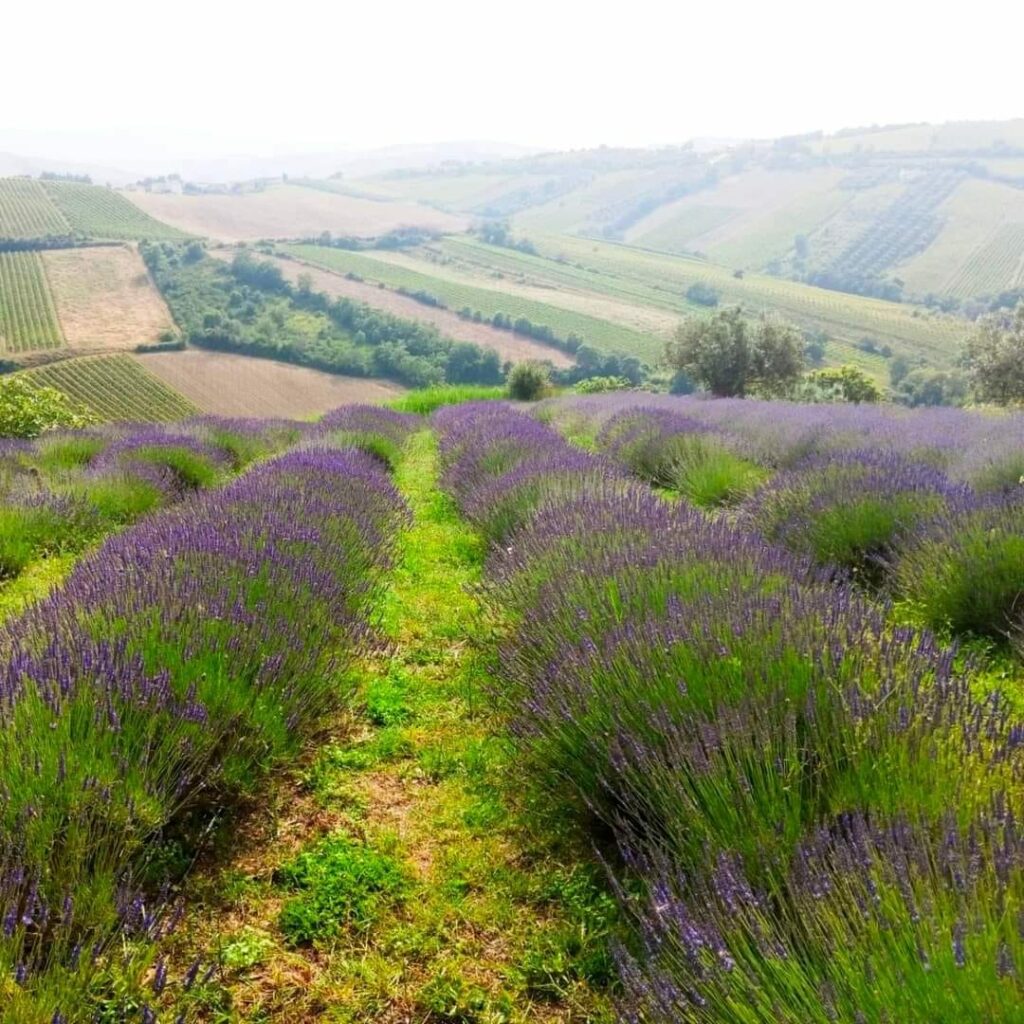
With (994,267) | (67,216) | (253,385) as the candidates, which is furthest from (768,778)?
(994,267)

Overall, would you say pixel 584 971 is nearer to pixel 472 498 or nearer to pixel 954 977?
pixel 954 977

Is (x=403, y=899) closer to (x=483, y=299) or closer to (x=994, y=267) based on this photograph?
(x=483, y=299)

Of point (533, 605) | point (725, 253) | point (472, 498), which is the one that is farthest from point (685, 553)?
point (725, 253)

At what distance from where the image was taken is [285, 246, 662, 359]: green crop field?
213ft

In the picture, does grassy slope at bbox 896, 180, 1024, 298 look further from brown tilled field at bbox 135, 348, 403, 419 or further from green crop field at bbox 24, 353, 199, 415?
green crop field at bbox 24, 353, 199, 415

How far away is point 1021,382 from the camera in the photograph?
63.5 feet

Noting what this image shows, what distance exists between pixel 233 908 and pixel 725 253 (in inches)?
5457

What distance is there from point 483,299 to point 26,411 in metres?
69.0

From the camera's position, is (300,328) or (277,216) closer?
(300,328)

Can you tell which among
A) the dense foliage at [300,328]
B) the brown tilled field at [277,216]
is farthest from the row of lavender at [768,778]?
the brown tilled field at [277,216]

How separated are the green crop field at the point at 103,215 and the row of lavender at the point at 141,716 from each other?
88.8 m

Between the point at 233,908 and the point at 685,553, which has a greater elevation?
the point at 685,553

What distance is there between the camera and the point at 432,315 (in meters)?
68.5

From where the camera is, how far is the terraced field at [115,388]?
42159mm
